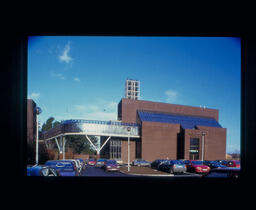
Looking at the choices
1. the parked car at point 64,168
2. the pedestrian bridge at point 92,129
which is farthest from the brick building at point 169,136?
the parked car at point 64,168

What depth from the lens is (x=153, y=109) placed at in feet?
152

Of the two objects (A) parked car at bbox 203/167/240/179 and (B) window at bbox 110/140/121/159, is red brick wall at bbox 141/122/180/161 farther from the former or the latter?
(A) parked car at bbox 203/167/240/179

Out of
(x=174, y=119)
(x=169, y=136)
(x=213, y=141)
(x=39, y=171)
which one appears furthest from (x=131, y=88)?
(x=39, y=171)

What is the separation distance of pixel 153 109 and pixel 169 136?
8.97 meters

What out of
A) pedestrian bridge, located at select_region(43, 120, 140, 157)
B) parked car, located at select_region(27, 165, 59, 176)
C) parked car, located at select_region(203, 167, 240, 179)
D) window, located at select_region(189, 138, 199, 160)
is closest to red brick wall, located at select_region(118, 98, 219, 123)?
pedestrian bridge, located at select_region(43, 120, 140, 157)

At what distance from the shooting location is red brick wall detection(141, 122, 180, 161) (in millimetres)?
37438

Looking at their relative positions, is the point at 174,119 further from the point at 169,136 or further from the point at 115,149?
the point at 115,149

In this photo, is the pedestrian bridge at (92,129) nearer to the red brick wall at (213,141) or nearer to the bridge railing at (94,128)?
the bridge railing at (94,128)

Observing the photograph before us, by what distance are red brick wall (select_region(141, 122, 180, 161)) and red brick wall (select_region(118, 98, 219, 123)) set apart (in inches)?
225

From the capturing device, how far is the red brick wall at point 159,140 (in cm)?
3744
